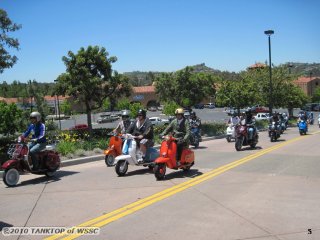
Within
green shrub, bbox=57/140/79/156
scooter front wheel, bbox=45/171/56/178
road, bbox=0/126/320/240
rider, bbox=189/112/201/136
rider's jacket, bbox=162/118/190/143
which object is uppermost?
rider's jacket, bbox=162/118/190/143

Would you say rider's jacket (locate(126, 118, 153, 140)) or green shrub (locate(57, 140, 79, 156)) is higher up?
rider's jacket (locate(126, 118, 153, 140))

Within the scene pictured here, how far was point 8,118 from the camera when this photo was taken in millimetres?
17516

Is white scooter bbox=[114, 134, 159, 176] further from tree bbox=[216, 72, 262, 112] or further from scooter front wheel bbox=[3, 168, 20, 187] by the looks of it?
tree bbox=[216, 72, 262, 112]

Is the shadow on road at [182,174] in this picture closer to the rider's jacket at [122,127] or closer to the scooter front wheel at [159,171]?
the scooter front wheel at [159,171]

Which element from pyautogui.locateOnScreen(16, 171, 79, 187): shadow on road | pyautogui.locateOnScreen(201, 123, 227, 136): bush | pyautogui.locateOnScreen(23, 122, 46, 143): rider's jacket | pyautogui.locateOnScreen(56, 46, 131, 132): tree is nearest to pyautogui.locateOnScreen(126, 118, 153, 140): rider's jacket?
pyautogui.locateOnScreen(16, 171, 79, 187): shadow on road

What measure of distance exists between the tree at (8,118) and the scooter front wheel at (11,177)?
765 cm

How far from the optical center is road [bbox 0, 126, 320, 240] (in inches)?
246

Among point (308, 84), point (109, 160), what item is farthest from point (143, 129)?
point (308, 84)

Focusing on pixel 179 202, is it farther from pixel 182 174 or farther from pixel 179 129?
pixel 179 129

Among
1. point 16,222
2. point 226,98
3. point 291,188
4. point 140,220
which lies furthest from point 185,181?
point 226,98

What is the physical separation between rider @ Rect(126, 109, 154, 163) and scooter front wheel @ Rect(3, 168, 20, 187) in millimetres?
3165

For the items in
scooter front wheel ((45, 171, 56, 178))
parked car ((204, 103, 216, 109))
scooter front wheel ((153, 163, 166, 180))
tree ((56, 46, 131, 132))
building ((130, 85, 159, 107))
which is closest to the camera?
scooter front wheel ((153, 163, 166, 180))

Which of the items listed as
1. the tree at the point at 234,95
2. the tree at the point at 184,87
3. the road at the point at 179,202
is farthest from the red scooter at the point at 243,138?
the tree at the point at 234,95

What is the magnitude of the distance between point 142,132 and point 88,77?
1036cm
